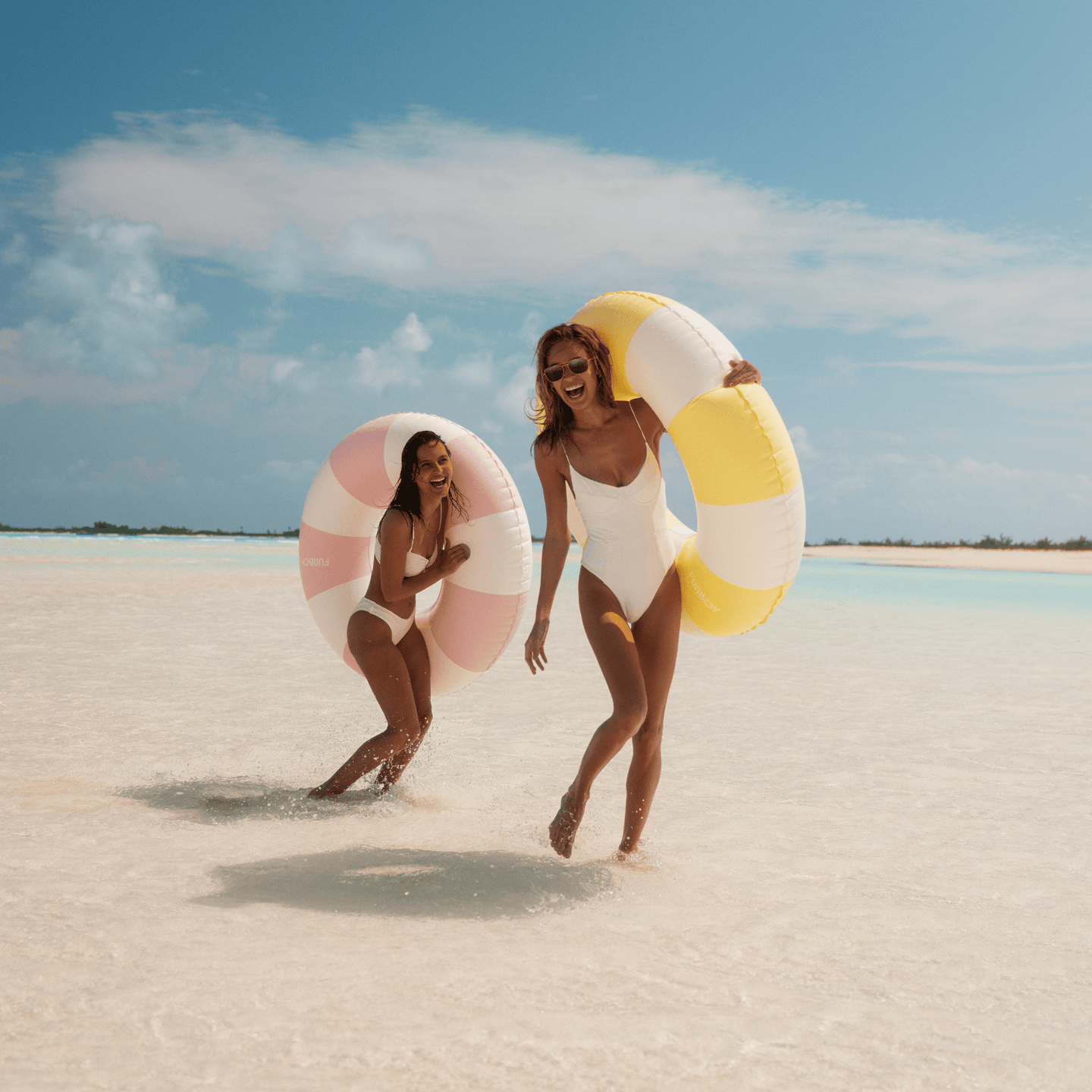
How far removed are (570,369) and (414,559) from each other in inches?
43.3

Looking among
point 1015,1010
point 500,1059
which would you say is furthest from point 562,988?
point 1015,1010

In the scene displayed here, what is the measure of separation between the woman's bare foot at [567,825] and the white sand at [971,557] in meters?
22.3

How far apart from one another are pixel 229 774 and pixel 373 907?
5.47 ft

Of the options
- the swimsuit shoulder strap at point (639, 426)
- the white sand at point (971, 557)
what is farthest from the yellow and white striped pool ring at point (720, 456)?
the white sand at point (971, 557)

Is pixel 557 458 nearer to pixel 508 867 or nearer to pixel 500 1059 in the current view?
pixel 508 867

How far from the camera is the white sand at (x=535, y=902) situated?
177 cm

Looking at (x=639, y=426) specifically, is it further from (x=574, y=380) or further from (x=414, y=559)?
(x=414, y=559)

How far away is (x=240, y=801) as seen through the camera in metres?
3.51

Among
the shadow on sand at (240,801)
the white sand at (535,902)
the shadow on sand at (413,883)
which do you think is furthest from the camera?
the shadow on sand at (240,801)

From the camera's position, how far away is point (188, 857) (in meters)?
2.85

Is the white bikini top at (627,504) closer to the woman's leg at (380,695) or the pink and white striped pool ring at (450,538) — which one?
the pink and white striped pool ring at (450,538)

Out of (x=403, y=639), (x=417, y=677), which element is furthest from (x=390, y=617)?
(x=417, y=677)

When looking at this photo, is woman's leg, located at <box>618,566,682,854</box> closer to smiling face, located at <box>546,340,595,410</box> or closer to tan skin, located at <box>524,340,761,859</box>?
tan skin, located at <box>524,340,761,859</box>

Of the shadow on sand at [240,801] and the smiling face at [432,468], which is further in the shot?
the smiling face at [432,468]
